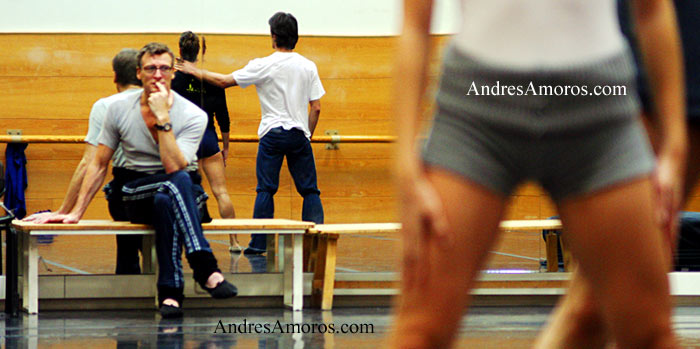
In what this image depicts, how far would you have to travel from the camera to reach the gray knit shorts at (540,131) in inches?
50.8

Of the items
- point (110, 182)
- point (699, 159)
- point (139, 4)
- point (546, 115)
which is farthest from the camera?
point (139, 4)

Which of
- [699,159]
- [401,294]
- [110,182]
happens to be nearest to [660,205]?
[401,294]

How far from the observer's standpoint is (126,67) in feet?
15.5

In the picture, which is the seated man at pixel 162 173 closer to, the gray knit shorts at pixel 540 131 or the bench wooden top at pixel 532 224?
the bench wooden top at pixel 532 224

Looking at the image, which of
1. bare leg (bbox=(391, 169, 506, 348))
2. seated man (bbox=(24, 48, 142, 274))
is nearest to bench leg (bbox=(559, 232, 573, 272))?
seated man (bbox=(24, 48, 142, 274))

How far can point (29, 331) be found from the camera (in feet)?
12.3

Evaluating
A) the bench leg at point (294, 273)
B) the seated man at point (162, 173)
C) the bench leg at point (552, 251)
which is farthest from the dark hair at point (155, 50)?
the bench leg at point (552, 251)

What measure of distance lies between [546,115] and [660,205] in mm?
203

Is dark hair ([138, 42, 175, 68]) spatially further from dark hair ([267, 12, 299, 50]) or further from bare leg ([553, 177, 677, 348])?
bare leg ([553, 177, 677, 348])

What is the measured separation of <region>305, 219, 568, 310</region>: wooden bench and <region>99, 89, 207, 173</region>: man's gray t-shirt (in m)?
0.71

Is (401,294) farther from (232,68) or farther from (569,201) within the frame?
(232,68)

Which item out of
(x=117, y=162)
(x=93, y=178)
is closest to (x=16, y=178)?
(x=93, y=178)

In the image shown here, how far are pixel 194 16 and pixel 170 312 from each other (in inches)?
58.4

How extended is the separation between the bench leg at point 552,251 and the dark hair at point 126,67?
212 centimetres
